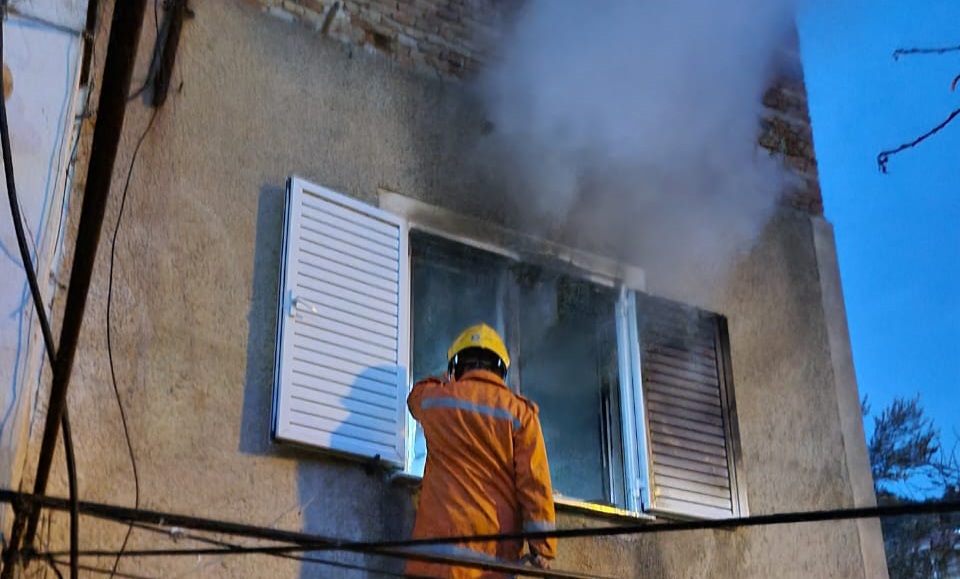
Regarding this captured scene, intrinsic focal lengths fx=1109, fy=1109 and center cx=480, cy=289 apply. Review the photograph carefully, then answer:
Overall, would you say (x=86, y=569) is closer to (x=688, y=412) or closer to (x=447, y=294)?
(x=447, y=294)

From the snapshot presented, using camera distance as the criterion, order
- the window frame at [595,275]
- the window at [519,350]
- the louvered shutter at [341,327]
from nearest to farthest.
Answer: the louvered shutter at [341,327] → the window at [519,350] → the window frame at [595,275]

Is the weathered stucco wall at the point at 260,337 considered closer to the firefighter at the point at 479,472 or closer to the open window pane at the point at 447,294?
the open window pane at the point at 447,294

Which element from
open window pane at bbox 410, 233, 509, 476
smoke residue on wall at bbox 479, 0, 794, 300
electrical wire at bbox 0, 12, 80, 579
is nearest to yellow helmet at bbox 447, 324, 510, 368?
open window pane at bbox 410, 233, 509, 476

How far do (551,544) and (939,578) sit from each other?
47.0 feet

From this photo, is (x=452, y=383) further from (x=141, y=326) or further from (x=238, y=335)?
(x=141, y=326)

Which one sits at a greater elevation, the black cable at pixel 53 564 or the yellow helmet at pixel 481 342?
the yellow helmet at pixel 481 342

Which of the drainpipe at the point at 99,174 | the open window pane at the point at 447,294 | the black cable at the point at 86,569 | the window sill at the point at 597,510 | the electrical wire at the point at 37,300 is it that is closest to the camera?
the drainpipe at the point at 99,174

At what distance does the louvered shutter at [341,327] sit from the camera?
5.05m

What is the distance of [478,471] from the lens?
4902mm

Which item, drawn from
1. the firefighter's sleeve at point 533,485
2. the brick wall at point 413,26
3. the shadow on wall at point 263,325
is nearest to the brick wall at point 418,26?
the brick wall at point 413,26

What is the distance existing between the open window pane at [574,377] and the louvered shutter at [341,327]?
3.11 ft

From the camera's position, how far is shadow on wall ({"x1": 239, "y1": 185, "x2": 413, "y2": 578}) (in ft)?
16.2

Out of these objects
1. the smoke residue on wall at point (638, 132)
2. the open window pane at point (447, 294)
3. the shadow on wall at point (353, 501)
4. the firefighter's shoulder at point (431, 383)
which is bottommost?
the shadow on wall at point (353, 501)

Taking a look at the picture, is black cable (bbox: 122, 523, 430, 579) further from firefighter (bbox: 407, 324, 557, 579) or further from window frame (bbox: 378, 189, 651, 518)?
window frame (bbox: 378, 189, 651, 518)
